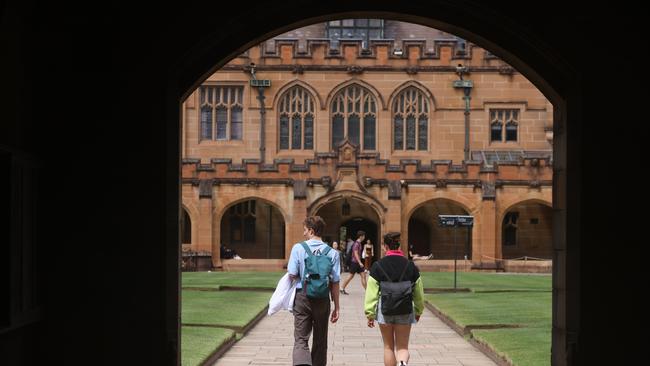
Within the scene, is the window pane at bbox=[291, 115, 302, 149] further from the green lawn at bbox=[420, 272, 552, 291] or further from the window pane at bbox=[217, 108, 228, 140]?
the green lawn at bbox=[420, 272, 552, 291]

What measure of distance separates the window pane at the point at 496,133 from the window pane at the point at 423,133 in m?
2.53

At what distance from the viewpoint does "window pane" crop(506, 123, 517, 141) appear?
41.1 meters

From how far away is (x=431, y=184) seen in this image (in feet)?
123

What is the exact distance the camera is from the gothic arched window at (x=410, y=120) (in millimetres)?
41094

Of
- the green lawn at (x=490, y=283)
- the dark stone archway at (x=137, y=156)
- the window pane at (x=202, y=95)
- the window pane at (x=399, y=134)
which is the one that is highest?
the window pane at (x=202, y=95)

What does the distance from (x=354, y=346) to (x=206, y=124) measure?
28983 mm

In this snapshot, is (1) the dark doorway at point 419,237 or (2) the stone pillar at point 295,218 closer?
(2) the stone pillar at point 295,218

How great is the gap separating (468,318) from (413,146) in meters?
24.7

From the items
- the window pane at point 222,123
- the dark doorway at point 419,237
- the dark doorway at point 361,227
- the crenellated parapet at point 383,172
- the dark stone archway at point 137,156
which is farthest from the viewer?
the window pane at point 222,123

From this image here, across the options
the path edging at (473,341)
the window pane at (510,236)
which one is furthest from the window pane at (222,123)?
the path edging at (473,341)

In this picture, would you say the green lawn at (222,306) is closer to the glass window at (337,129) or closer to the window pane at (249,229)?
the window pane at (249,229)
